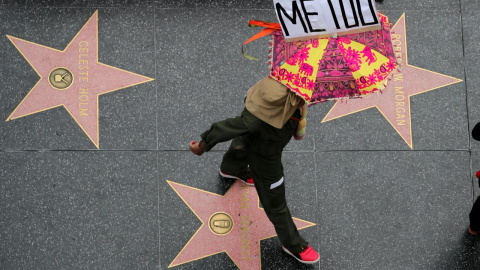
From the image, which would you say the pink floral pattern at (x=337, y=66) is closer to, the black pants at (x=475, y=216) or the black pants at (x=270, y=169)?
the black pants at (x=270, y=169)

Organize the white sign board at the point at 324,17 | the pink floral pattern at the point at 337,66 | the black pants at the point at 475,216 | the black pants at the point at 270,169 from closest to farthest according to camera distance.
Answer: the white sign board at the point at 324,17 → the pink floral pattern at the point at 337,66 → the black pants at the point at 270,169 → the black pants at the point at 475,216

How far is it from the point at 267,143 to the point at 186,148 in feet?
3.54

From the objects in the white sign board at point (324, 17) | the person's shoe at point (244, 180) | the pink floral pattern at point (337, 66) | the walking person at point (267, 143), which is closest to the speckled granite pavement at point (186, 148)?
the person's shoe at point (244, 180)

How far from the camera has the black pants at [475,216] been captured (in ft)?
13.4

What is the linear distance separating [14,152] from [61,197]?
48 cm

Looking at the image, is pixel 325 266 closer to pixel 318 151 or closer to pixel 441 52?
pixel 318 151

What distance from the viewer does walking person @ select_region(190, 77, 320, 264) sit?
127 inches

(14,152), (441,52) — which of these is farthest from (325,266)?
(14,152)

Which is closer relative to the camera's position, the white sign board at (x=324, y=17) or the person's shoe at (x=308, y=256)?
the white sign board at (x=324, y=17)

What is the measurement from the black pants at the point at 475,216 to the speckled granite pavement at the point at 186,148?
0.14 meters

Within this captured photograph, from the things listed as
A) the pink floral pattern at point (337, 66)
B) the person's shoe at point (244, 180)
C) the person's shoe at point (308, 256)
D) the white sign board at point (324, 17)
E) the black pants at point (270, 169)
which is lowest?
the person's shoe at point (308, 256)

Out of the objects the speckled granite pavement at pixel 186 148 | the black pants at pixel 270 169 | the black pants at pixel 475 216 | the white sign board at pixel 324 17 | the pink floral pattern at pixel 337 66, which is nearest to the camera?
the white sign board at pixel 324 17

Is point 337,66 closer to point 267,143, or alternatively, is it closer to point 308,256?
point 267,143

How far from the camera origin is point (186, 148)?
4.45 m
